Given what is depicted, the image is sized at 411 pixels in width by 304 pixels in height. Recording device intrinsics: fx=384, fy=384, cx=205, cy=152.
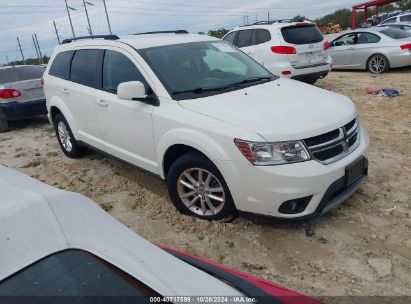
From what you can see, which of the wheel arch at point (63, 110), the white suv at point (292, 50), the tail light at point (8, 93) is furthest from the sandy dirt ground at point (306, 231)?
the white suv at point (292, 50)

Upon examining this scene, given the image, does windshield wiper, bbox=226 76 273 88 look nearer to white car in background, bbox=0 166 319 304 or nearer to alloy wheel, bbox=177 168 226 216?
alloy wheel, bbox=177 168 226 216

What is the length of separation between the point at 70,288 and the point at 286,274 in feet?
6.42

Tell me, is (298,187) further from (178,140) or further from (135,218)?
(135,218)

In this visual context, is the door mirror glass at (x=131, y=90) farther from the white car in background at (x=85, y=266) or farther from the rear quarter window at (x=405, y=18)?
the rear quarter window at (x=405, y=18)

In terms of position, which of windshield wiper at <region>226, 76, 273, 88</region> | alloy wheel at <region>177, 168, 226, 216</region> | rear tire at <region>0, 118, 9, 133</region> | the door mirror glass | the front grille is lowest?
rear tire at <region>0, 118, 9, 133</region>

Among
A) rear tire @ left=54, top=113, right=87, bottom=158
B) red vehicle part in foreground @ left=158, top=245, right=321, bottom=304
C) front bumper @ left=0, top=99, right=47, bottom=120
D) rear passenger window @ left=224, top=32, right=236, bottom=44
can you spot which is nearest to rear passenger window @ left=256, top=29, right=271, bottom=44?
rear passenger window @ left=224, top=32, right=236, bottom=44

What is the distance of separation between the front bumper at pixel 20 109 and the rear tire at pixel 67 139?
2.80 metres

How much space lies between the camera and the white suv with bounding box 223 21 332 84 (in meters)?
8.86

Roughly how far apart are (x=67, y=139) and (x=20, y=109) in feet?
10.1

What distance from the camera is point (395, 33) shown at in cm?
1142

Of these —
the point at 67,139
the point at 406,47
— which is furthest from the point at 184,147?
the point at 406,47

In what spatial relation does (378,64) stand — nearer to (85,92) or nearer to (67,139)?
(67,139)

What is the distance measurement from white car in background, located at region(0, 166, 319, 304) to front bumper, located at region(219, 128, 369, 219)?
1.25 m

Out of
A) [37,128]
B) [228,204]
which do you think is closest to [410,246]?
[228,204]
